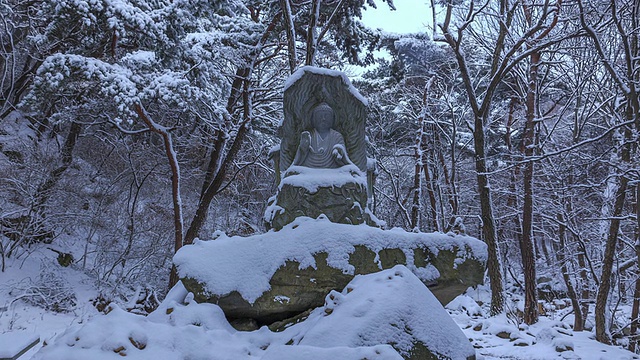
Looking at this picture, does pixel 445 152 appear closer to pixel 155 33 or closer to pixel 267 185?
pixel 267 185

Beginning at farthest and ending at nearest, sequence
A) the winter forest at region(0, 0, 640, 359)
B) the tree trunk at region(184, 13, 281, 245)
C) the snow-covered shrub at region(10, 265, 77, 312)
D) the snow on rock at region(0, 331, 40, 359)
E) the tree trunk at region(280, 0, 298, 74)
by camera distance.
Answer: the tree trunk at region(184, 13, 281, 245) → the tree trunk at region(280, 0, 298, 74) → the snow-covered shrub at region(10, 265, 77, 312) → the winter forest at region(0, 0, 640, 359) → the snow on rock at region(0, 331, 40, 359)

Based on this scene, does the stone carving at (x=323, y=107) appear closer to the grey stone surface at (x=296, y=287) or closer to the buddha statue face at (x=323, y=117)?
the buddha statue face at (x=323, y=117)

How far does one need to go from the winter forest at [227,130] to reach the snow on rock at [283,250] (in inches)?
83.8

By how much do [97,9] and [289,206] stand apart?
604 centimetres

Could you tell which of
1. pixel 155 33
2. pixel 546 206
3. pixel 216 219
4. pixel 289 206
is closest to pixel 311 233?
pixel 289 206

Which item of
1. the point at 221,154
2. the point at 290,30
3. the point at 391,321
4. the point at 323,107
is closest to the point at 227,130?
the point at 221,154

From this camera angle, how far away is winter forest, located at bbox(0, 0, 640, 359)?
27.0 ft

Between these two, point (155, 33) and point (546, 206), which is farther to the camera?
point (546, 206)

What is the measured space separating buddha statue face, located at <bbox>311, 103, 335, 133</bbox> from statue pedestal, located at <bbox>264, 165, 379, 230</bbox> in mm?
1003

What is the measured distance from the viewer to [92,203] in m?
12.1

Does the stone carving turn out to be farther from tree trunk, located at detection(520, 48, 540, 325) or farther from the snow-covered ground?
tree trunk, located at detection(520, 48, 540, 325)

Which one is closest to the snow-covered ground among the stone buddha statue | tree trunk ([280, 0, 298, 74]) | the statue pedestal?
the statue pedestal

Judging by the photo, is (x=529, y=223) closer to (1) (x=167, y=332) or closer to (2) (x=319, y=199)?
(2) (x=319, y=199)

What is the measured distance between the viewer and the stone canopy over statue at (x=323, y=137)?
534 cm
